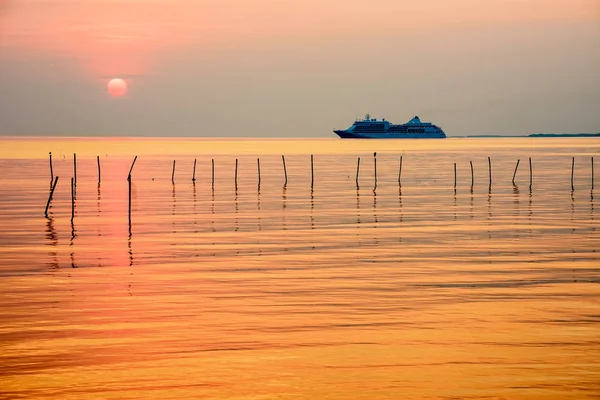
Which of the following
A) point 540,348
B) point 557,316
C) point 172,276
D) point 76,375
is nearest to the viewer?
point 76,375

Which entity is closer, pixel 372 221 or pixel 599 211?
pixel 372 221

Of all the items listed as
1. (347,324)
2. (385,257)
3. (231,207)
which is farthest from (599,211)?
(347,324)

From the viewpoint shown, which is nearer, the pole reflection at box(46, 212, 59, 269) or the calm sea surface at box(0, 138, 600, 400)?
the calm sea surface at box(0, 138, 600, 400)

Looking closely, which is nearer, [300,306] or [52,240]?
[300,306]

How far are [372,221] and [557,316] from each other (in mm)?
21834

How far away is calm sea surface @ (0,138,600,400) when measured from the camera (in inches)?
520

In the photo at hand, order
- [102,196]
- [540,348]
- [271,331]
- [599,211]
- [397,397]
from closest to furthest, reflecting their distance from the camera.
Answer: [397,397]
[540,348]
[271,331]
[599,211]
[102,196]

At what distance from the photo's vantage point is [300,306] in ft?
62.7

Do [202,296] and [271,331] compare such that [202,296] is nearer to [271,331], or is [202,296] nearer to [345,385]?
[271,331]

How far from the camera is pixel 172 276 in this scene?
77.7 ft

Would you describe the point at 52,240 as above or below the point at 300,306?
above

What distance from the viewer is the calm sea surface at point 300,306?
13.2 metres

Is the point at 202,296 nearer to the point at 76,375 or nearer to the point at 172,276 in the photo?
the point at 172,276

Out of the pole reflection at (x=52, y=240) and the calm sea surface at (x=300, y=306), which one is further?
the pole reflection at (x=52, y=240)
